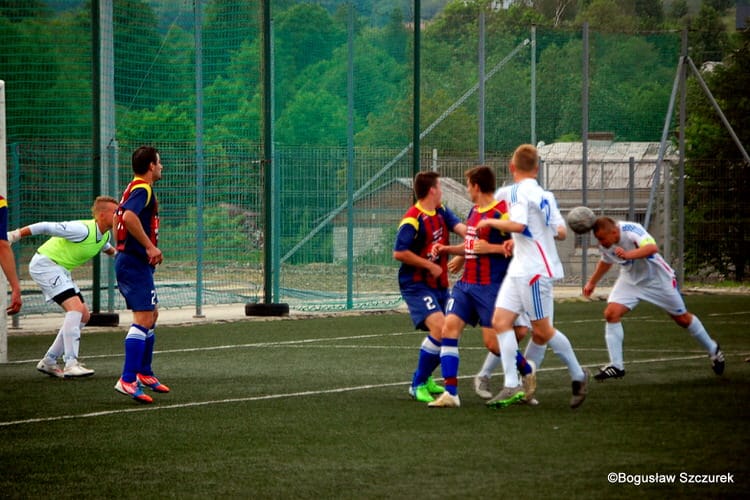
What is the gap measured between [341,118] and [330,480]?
1510cm

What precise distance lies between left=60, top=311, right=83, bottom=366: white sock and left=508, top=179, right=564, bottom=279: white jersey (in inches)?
182

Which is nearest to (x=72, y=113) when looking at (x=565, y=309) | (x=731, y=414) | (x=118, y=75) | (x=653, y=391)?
(x=118, y=75)

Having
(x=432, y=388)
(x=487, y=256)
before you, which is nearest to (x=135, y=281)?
(x=432, y=388)

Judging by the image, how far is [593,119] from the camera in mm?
26406

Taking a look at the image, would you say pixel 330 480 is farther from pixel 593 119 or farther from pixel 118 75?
pixel 593 119

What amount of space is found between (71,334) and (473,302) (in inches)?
164

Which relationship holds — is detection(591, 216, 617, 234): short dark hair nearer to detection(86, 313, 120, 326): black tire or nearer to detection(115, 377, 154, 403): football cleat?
detection(115, 377, 154, 403): football cleat

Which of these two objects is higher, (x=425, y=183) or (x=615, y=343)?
(x=425, y=183)

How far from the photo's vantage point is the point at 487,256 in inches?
375

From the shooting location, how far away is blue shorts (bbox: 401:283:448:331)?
32.1ft

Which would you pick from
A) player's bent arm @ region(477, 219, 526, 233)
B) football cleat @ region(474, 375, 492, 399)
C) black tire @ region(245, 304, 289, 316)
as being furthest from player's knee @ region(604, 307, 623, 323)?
black tire @ region(245, 304, 289, 316)

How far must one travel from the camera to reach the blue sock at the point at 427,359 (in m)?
9.75

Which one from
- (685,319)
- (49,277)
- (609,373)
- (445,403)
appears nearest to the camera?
(445,403)

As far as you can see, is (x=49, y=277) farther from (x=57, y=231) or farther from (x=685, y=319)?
(x=685, y=319)
